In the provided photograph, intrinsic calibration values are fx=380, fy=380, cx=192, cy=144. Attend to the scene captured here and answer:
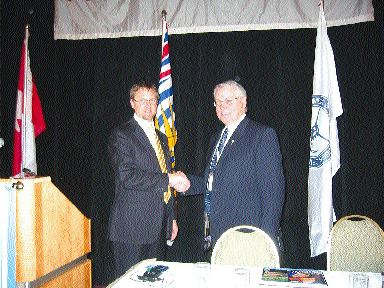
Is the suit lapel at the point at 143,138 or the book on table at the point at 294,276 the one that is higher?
the suit lapel at the point at 143,138

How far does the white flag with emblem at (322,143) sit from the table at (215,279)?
5.26 ft

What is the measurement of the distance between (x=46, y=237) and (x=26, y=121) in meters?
2.88

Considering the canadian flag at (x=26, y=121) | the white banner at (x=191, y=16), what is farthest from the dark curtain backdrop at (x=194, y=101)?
the canadian flag at (x=26, y=121)

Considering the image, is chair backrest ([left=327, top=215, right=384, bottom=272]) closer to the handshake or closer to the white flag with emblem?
the white flag with emblem

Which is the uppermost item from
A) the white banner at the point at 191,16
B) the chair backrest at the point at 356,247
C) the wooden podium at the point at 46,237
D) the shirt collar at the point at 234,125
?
the white banner at the point at 191,16

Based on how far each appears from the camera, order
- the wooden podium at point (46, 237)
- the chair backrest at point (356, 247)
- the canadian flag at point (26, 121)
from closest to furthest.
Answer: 1. the wooden podium at point (46, 237)
2. the chair backrest at point (356, 247)
3. the canadian flag at point (26, 121)

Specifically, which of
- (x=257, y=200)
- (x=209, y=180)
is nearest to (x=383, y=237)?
(x=257, y=200)

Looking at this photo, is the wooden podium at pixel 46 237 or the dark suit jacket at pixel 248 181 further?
the dark suit jacket at pixel 248 181

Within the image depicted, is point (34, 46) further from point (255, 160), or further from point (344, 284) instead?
point (344, 284)

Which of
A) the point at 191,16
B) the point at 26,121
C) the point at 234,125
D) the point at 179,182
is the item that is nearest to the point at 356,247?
the point at 234,125

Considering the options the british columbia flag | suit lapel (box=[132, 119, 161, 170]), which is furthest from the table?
the british columbia flag

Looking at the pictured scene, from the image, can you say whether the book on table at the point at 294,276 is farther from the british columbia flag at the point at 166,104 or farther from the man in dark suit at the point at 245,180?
the british columbia flag at the point at 166,104

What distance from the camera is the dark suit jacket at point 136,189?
9.59 feet

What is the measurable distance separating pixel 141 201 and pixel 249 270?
1.20 m
